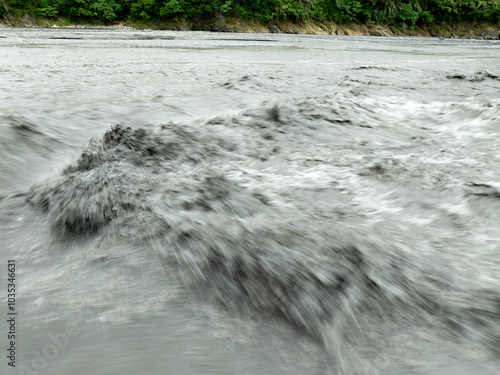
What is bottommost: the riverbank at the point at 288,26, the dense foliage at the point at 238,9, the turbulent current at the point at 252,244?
the turbulent current at the point at 252,244

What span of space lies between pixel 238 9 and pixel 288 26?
5.37 meters

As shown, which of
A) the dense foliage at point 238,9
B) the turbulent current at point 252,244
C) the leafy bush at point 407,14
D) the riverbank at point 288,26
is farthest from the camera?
the leafy bush at point 407,14

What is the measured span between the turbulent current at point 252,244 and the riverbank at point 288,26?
35.9 metres

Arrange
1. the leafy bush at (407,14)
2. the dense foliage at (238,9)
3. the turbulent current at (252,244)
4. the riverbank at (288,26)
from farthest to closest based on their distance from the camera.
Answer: the leafy bush at (407,14)
the dense foliage at (238,9)
the riverbank at (288,26)
the turbulent current at (252,244)

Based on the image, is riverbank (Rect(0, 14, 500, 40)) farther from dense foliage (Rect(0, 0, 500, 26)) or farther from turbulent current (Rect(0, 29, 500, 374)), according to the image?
turbulent current (Rect(0, 29, 500, 374))

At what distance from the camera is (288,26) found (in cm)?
4028

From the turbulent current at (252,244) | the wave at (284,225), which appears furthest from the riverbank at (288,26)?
the wave at (284,225)

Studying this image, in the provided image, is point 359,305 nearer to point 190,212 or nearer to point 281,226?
point 281,226

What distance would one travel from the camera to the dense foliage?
119 ft

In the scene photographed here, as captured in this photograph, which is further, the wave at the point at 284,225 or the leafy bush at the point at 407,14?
the leafy bush at the point at 407,14

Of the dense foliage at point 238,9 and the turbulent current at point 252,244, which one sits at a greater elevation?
A: the dense foliage at point 238,9

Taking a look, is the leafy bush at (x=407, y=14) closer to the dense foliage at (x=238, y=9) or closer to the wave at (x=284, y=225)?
the dense foliage at (x=238, y=9)

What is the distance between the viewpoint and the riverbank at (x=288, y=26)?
35.5 metres

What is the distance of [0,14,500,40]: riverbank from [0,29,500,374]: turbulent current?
35.9 m
